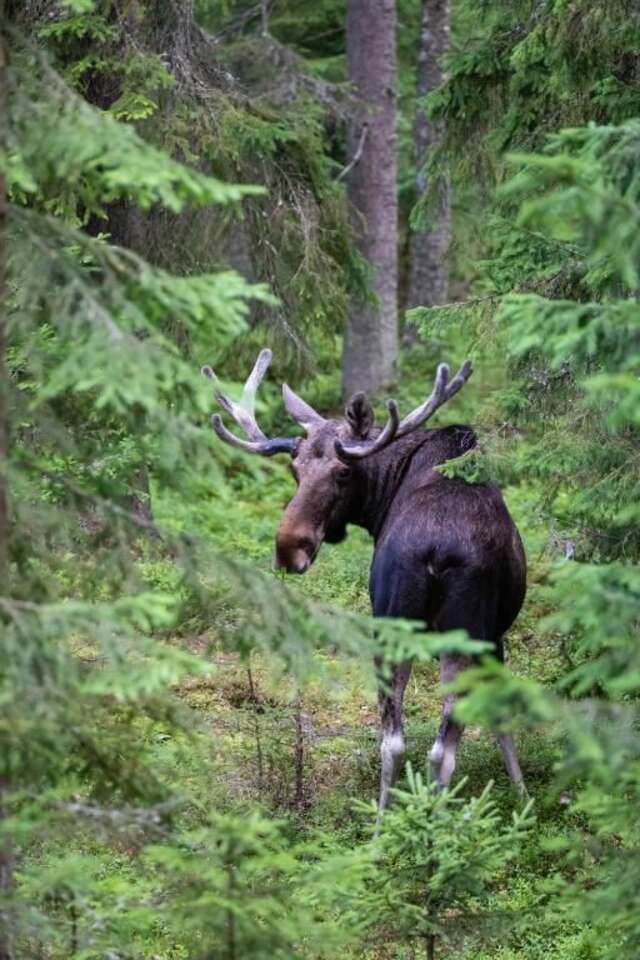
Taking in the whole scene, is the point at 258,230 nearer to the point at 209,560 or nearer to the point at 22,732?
the point at 209,560

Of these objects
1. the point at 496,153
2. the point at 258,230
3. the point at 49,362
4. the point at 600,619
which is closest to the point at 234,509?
the point at 258,230

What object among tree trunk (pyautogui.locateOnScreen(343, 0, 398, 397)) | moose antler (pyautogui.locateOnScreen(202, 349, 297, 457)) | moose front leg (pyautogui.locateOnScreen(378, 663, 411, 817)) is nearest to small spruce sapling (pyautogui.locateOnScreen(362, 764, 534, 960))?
Result: moose front leg (pyautogui.locateOnScreen(378, 663, 411, 817))

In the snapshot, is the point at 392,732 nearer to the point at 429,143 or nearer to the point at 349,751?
the point at 349,751

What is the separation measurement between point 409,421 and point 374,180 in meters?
10.3

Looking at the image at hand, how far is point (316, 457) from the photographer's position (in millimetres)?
9547

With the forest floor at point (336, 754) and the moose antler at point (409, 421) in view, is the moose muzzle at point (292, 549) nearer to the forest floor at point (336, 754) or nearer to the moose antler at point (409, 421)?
the forest floor at point (336, 754)

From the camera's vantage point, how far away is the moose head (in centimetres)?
918

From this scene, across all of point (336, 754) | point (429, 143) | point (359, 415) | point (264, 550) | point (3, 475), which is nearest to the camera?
point (3, 475)

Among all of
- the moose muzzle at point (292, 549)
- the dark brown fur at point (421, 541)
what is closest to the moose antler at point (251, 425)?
the dark brown fur at point (421, 541)

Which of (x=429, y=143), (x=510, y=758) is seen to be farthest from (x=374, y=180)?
(x=510, y=758)

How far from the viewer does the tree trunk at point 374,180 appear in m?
18.4

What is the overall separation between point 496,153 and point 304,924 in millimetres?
7320

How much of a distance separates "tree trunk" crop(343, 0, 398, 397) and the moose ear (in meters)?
8.62

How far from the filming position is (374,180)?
1883cm
